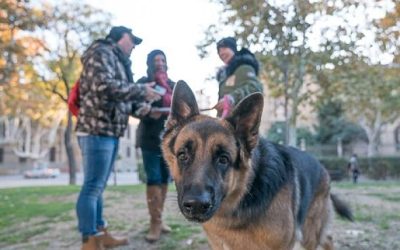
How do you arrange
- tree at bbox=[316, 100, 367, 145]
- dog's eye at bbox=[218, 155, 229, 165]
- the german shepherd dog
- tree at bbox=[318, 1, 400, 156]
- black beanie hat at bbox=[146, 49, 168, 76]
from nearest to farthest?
the german shepherd dog, dog's eye at bbox=[218, 155, 229, 165], black beanie hat at bbox=[146, 49, 168, 76], tree at bbox=[318, 1, 400, 156], tree at bbox=[316, 100, 367, 145]

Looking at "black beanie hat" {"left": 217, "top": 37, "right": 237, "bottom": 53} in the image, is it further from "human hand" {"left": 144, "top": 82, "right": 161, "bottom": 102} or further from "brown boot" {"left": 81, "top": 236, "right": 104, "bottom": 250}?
"brown boot" {"left": 81, "top": 236, "right": 104, "bottom": 250}

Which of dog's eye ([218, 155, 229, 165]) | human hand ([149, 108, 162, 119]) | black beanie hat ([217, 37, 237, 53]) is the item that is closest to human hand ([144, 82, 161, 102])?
human hand ([149, 108, 162, 119])

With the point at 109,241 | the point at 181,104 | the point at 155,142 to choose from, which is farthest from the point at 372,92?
the point at 181,104

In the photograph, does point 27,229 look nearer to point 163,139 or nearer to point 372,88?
point 163,139

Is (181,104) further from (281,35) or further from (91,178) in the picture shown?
(281,35)

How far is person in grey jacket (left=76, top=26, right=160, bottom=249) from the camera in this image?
4.60 metres

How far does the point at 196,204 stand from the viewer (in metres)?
2.76

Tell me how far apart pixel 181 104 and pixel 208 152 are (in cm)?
60

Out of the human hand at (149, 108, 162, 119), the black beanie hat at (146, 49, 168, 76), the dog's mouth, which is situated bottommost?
the dog's mouth

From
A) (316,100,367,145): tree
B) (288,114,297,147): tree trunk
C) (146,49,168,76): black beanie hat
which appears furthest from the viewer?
(316,100,367,145): tree

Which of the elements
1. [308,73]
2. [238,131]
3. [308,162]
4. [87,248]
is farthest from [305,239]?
[308,73]

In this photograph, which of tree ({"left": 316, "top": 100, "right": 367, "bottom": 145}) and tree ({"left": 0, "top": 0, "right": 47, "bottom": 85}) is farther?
tree ({"left": 316, "top": 100, "right": 367, "bottom": 145})

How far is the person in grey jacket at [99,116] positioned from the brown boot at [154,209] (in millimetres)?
877

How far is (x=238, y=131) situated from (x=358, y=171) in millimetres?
24939
